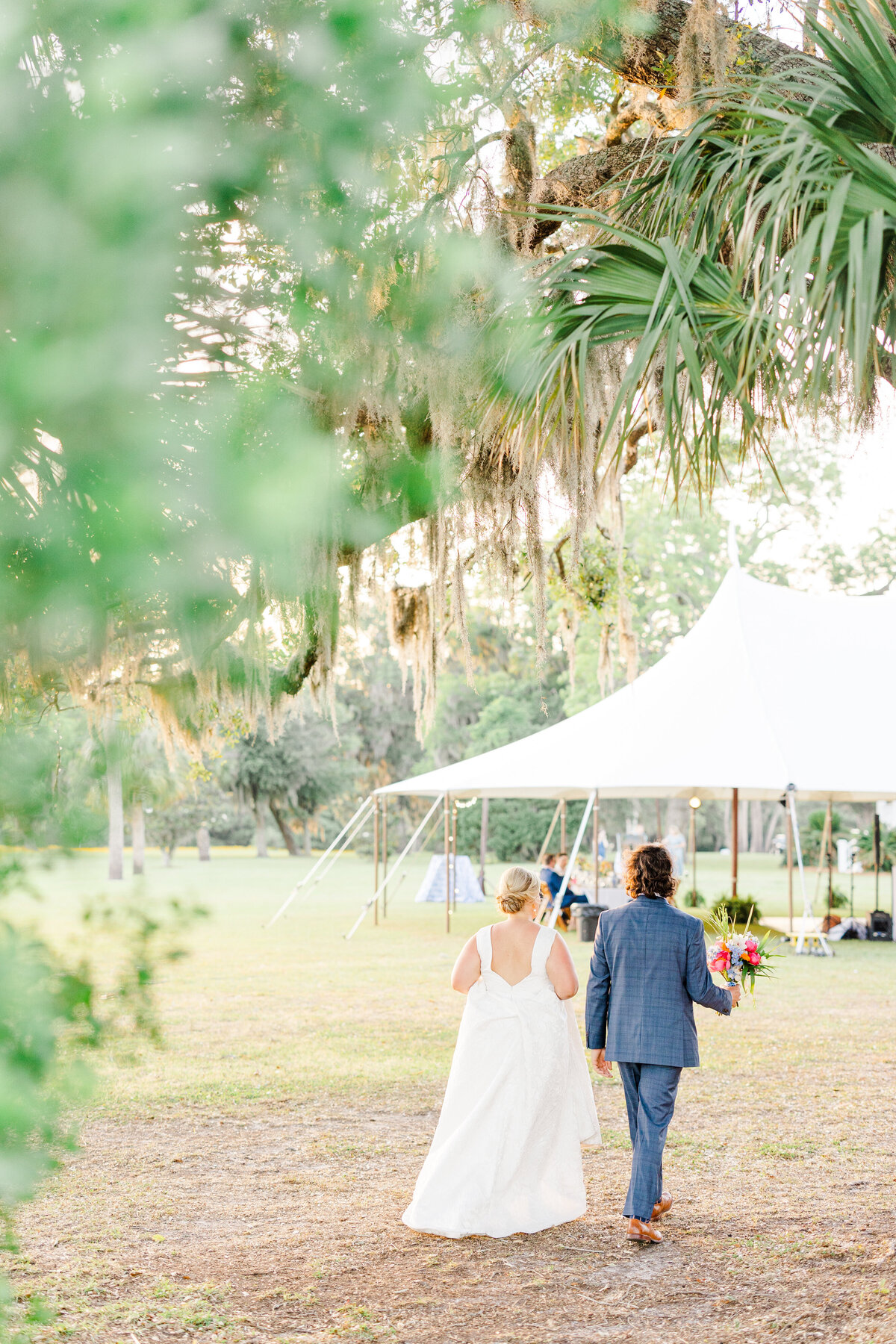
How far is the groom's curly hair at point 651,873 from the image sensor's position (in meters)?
5.16

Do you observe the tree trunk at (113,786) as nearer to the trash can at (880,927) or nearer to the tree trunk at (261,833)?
the trash can at (880,927)

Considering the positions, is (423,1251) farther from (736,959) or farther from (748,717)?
(748,717)

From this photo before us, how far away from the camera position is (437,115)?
1476 millimetres

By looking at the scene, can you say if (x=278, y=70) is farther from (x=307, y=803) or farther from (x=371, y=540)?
(x=307, y=803)

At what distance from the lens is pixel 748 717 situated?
15016mm

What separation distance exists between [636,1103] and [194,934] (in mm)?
4122

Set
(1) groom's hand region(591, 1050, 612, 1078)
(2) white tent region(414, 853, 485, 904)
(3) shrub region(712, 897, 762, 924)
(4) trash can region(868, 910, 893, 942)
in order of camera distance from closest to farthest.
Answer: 1. (1) groom's hand region(591, 1050, 612, 1078)
2. (3) shrub region(712, 897, 762, 924)
3. (4) trash can region(868, 910, 893, 942)
4. (2) white tent region(414, 853, 485, 904)

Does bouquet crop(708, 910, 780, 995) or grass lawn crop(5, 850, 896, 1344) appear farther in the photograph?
bouquet crop(708, 910, 780, 995)

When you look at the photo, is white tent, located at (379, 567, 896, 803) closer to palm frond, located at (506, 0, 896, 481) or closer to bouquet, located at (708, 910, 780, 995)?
bouquet, located at (708, 910, 780, 995)

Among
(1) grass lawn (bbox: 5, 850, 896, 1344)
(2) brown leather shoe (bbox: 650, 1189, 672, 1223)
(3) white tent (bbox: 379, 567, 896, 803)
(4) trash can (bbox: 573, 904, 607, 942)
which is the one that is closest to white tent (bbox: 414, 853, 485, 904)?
(4) trash can (bbox: 573, 904, 607, 942)

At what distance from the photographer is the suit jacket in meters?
4.98

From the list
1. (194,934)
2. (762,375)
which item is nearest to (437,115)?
(194,934)

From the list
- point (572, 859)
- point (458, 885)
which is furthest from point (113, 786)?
point (458, 885)

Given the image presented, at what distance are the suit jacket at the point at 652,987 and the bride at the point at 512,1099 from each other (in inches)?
7.6
